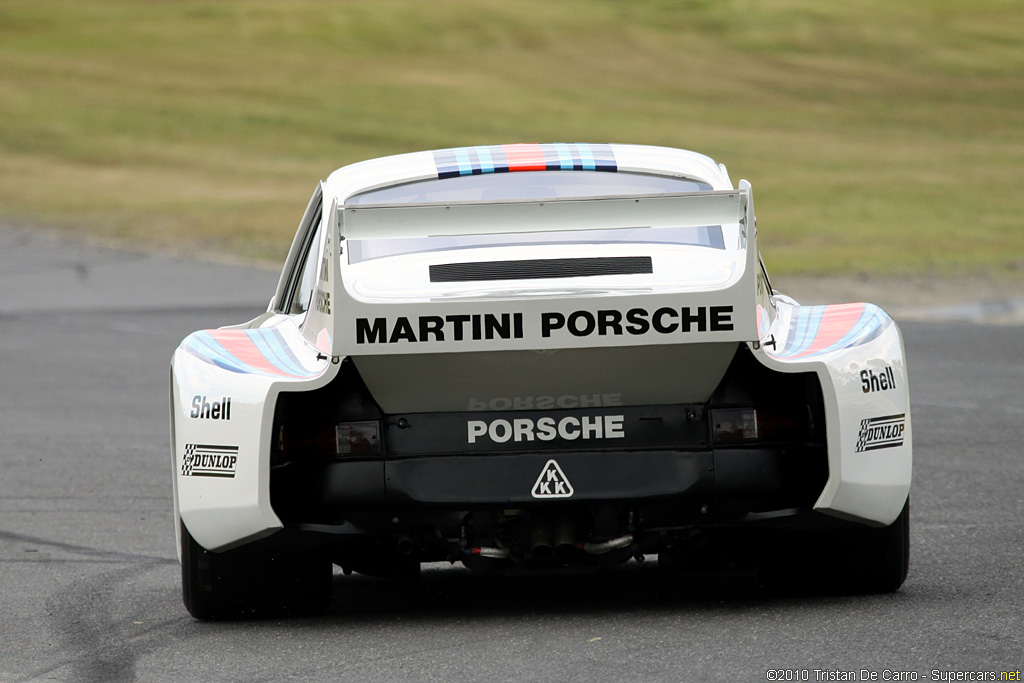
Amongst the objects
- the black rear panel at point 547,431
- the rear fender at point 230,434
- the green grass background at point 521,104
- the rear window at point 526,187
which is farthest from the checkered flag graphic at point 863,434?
the green grass background at point 521,104

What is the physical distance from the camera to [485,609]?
528 cm

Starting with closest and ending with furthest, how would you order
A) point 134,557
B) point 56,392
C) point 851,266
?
1. point 134,557
2. point 56,392
3. point 851,266

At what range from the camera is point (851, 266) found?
807 inches

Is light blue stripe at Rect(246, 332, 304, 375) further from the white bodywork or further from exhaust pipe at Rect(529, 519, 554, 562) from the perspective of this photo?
exhaust pipe at Rect(529, 519, 554, 562)

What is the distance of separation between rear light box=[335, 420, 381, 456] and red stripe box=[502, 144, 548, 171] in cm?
147

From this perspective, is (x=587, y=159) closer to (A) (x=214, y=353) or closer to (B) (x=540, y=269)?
(B) (x=540, y=269)

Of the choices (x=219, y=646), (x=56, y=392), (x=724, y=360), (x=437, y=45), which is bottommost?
(x=437, y=45)

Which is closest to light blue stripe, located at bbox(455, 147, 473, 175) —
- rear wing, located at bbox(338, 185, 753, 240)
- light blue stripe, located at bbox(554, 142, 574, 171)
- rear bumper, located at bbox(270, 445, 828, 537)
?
light blue stripe, located at bbox(554, 142, 574, 171)

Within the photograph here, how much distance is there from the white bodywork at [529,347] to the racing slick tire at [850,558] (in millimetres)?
202

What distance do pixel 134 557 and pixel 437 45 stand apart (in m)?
51.2

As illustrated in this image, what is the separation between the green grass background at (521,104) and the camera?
2833 cm

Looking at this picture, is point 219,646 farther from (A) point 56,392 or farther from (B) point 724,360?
(A) point 56,392

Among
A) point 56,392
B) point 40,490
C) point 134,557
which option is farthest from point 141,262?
point 134,557

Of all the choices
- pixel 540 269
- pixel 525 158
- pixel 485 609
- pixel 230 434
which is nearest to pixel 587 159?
pixel 525 158
